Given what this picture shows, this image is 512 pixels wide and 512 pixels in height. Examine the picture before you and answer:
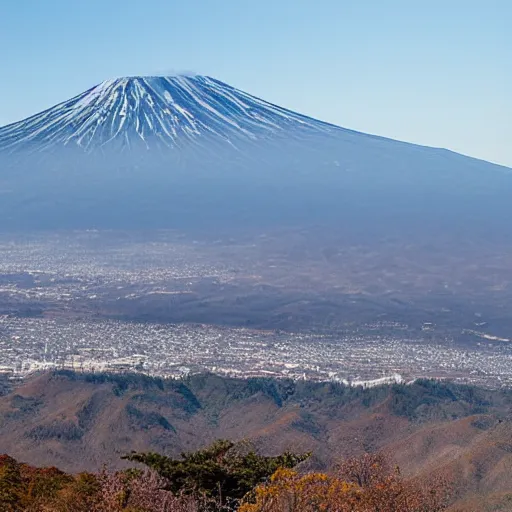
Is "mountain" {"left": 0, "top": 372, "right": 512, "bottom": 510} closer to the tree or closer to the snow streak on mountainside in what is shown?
the tree

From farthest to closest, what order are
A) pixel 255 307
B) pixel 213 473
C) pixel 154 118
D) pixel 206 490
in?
pixel 154 118 → pixel 255 307 → pixel 213 473 → pixel 206 490

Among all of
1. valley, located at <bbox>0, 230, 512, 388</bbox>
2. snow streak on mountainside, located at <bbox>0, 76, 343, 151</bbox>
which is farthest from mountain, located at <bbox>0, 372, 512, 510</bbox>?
snow streak on mountainside, located at <bbox>0, 76, 343, 151</bbox>

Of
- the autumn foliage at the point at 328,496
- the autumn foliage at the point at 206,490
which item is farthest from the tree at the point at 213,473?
the autumn foliage at the point at 328,496

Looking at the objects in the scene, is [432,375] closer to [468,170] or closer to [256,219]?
[256,219]

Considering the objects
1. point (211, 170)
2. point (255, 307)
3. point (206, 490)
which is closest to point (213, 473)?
point (206, 490)

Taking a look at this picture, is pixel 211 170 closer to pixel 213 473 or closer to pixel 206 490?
pixel 213 473
